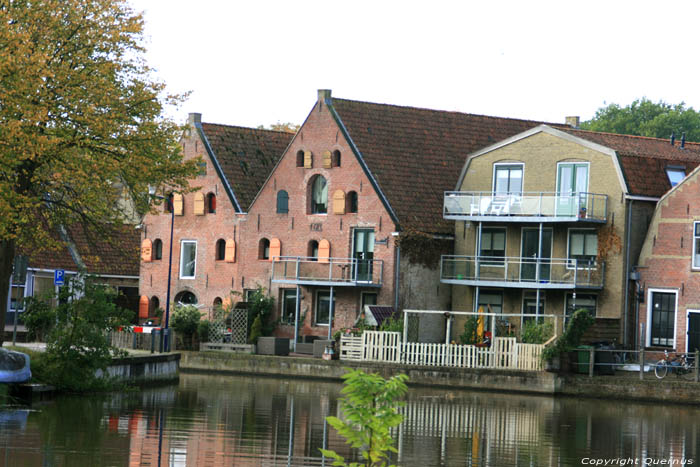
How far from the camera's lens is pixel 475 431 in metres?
27.1

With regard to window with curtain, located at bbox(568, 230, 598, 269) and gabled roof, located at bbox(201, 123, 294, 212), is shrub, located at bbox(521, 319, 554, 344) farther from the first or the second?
gabled roof, located at bbox(201, 123, 294, 212)

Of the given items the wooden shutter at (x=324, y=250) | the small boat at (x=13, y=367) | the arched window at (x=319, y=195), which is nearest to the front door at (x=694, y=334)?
the wooden shutter at (x=324, y=250)

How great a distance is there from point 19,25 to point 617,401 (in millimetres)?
19687

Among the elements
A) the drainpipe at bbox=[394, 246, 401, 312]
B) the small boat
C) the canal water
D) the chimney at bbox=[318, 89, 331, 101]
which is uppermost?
the chimney at bbox=[318, 89, 331, 101]

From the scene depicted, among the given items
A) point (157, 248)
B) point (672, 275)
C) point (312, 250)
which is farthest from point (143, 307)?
point (672, 275)

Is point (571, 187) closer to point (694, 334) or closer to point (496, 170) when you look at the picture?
point (496, 170)

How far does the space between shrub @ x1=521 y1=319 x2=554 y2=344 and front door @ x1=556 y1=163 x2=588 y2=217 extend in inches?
193

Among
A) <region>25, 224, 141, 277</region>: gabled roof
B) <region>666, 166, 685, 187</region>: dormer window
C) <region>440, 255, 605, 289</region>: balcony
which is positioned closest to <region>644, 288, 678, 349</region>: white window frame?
<region>440, 255, 605, 289</region>: balcony

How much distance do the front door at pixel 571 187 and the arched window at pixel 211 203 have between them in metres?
15.8

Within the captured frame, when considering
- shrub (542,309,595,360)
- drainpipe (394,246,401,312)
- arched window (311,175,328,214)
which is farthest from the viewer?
arched window (311,175,328,214)

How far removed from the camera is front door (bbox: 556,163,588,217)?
43844mm

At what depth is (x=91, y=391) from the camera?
3127cm

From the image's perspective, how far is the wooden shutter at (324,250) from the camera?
49594 millimetres

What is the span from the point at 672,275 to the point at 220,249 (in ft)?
65.9
